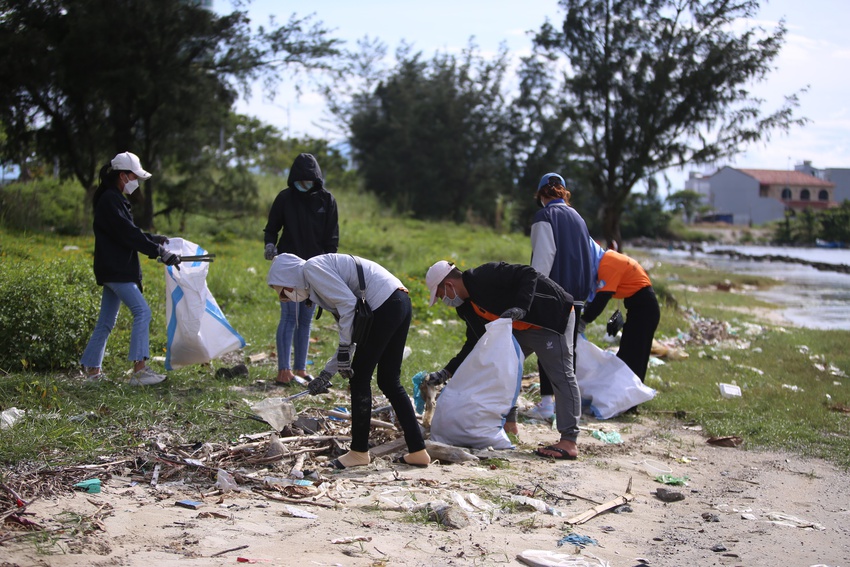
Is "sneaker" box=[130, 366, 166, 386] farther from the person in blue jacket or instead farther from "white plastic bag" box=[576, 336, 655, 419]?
"white plastic bag" box=[576, 336, 655, 419]

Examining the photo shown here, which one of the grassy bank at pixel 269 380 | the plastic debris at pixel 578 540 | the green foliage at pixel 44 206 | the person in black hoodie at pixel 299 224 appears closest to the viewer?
the plastic debris at pixel 578 540

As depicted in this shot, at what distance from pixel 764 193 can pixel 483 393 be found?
80.3 meters

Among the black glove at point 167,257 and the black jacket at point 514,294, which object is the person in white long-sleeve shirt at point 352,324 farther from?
the black glove at point 167,257

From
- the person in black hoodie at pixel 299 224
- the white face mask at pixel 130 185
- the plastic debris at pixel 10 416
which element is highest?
the white face mask at pixel 130 185

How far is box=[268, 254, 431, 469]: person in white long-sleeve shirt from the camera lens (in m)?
4.71

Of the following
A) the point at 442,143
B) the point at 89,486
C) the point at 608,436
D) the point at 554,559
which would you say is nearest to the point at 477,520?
the point at 554,559

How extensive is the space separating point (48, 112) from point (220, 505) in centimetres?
1292

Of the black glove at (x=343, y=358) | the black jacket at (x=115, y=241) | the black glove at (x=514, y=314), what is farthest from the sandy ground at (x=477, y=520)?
the black jacket at (x=115, y=241)

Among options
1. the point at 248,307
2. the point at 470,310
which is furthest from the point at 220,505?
the point at 248,307

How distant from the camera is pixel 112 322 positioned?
21.0 ft

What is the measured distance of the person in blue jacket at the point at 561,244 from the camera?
6.36m

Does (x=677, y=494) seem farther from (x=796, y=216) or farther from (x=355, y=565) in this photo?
(x=796, y=216)

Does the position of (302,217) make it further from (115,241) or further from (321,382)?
(321,382)

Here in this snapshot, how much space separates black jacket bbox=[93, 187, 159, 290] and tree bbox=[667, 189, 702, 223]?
6866 cm
